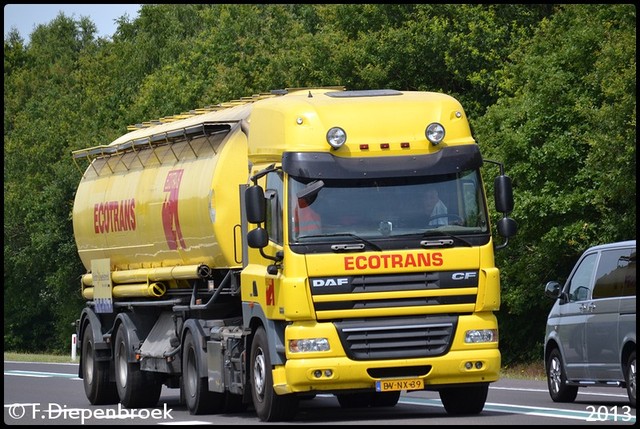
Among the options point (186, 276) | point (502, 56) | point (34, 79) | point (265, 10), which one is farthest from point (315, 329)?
point (34, 79)

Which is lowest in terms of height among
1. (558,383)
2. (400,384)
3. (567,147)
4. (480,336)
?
(567,147)

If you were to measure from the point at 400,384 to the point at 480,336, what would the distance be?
1028mm

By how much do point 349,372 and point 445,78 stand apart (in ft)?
131

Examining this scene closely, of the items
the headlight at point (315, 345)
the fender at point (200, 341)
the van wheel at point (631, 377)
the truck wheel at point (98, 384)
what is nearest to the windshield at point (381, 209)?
the headlight at point (315, 345)

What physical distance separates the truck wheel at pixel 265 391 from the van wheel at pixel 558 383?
5.25 metres

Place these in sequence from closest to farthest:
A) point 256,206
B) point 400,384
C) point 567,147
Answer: point 400,384
point 256,206
point 567,147

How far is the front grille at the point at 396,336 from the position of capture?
645 inches

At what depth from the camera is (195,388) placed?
19.8 metres

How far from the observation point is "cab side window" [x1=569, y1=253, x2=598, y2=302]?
20.5 m

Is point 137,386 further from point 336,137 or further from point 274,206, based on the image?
point 336,137

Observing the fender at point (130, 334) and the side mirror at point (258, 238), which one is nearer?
the side mirror at point (258, 238)

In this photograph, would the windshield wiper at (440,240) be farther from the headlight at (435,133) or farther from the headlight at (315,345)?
the headlight at (315,345)

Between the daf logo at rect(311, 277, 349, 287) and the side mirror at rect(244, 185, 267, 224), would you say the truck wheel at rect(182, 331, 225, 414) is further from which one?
the daf logo at rect(311, 277, 349, 287)

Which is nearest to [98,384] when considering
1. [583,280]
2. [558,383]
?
[558,383]
